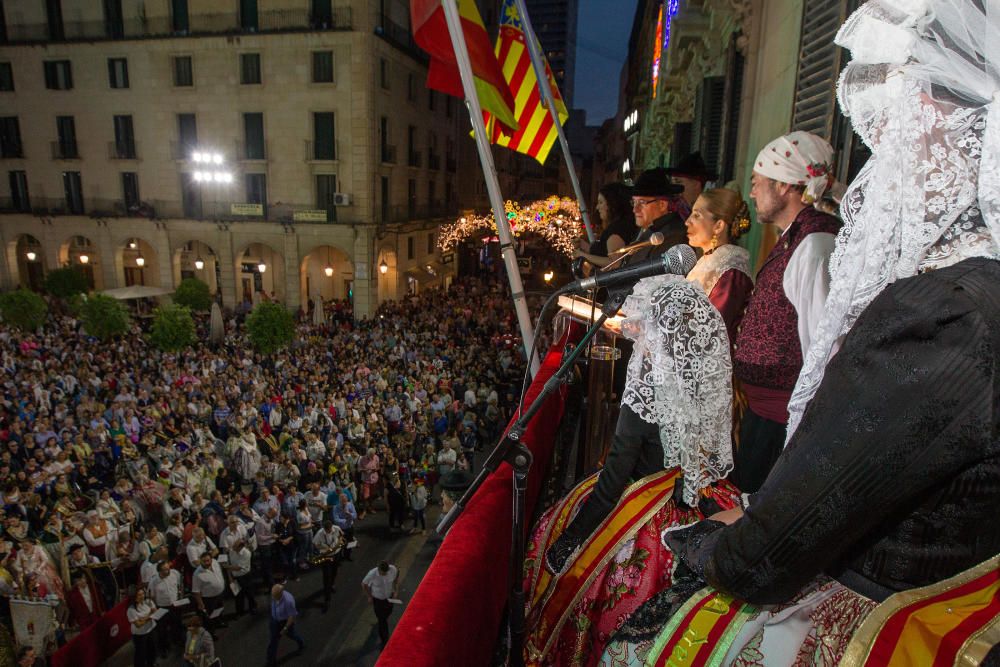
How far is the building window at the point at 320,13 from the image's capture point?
2469 centimetres

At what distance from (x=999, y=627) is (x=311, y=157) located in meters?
27.6

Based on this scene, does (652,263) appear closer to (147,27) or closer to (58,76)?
(147,27)

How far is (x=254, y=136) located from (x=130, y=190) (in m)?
7.11

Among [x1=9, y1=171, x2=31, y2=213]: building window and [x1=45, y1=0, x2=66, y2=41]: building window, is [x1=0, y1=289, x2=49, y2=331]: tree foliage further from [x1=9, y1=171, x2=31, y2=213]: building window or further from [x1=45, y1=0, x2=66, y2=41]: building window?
[x1=45, y1=0, x2=66, y2=41]: building window

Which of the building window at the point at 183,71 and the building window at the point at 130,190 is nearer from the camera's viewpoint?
the building window at the point at 183,71

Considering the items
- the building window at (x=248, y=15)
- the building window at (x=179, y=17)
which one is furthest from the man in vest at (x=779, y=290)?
the building window at (x=179, y=17)

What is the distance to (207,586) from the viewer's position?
752 centimetres

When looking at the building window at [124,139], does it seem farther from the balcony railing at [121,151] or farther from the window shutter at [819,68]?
the window shutter at [819,68]

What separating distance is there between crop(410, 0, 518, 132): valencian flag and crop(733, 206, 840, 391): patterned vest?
3755 mm

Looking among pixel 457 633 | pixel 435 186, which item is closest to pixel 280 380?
pixel 457 633

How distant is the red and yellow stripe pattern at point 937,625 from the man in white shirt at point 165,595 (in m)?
8.09

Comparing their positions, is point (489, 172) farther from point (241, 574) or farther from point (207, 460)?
point (207, 460)

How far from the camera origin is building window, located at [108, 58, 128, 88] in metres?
26.8

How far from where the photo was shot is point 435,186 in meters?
33.9
